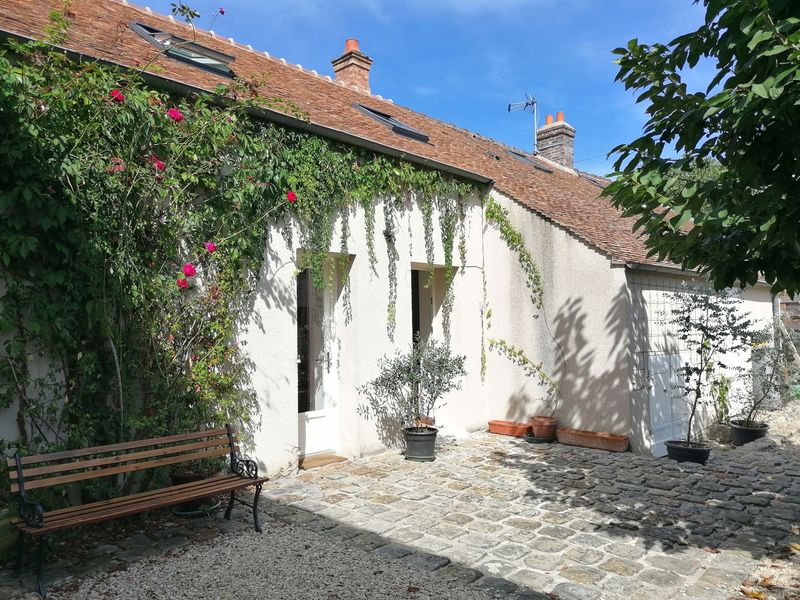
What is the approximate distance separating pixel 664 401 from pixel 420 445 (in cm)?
367

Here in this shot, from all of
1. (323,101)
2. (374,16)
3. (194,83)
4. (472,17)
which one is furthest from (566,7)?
(194,83)

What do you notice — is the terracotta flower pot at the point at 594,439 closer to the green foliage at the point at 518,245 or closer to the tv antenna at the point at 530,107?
the green foliage at the point at 518,245

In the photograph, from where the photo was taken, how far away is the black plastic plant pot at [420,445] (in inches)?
279

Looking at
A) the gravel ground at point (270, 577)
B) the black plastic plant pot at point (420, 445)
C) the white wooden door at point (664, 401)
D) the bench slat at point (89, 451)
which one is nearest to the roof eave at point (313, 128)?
the bench slat at point (89, 451)

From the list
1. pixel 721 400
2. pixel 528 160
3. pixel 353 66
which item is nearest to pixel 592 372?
pixel 721 400

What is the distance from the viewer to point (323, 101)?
8.73 m

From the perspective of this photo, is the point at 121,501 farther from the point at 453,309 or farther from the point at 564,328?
the point at 564,328

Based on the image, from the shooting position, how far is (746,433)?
29.1ft

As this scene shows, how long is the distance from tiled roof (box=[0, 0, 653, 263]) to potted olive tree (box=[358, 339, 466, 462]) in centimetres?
274

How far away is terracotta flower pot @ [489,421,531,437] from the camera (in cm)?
861

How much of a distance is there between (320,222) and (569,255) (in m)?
3.69

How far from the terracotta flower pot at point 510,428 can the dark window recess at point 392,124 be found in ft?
15.7

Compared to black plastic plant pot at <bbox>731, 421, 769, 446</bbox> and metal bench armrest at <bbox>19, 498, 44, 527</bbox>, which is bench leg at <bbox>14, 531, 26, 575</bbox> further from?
black plastic plant pot at <bbox>731, 421, 769, 446</bbox>

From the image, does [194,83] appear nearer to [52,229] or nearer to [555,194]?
[52,229]
